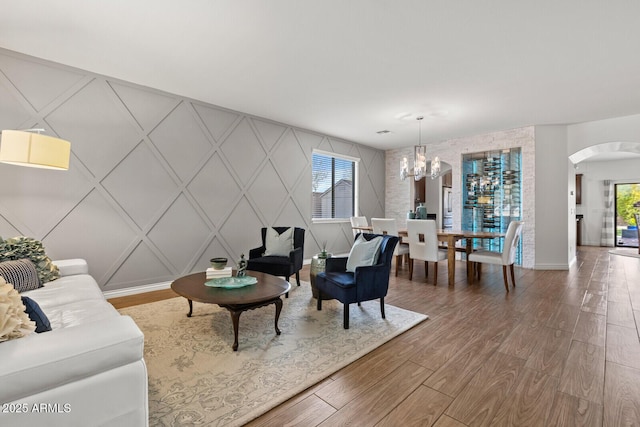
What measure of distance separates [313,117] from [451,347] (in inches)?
155

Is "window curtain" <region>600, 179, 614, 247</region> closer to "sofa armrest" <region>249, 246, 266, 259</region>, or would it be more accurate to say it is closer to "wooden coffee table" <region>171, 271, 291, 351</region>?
"sofa armrest" <region>249, 246, 266, 259</region>

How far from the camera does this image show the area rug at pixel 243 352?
1.62m

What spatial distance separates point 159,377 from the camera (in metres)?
1.86

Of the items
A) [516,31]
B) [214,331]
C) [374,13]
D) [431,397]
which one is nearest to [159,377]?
[214,331]

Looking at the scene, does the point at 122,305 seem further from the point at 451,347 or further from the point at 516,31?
the point at 516,31

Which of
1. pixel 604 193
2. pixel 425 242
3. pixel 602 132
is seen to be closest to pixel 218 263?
pixel 425 242

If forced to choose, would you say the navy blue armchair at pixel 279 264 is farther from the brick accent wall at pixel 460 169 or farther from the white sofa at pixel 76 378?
the brick accent wall at pixel 460 169

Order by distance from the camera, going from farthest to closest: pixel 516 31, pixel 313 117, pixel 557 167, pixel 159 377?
1. pixel 557 167
2. pixel 313 117
3. pixel 516 31
4. pixel 159 377

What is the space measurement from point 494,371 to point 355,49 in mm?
2950

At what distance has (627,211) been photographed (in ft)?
30.8

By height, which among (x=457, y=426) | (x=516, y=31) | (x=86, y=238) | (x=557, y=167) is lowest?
(x=457, y=426)

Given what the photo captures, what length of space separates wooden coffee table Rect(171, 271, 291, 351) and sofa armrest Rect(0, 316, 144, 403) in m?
1.04

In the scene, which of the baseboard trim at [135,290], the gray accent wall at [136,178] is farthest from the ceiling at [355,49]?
the baseboard trim at [135,290]

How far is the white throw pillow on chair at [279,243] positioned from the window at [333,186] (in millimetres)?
1761
